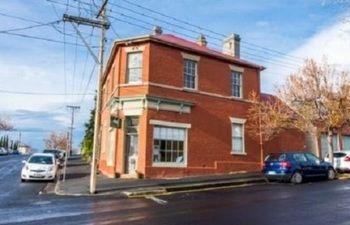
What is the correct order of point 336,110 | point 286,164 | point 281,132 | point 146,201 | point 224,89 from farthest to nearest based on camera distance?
point 281,132, point 224,89, point 336,110, point 286,164, point 146,201

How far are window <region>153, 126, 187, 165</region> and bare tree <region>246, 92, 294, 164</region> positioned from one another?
19.4ft

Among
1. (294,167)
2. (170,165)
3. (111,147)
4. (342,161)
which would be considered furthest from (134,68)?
(342,161)

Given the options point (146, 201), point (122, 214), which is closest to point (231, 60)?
point (146, 201)

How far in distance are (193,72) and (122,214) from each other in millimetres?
16075

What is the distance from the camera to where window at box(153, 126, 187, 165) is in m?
25.1

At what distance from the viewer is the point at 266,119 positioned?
96.1 ft

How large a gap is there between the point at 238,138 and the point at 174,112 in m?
5.64

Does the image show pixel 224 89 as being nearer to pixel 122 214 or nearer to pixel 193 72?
pixel 193 72

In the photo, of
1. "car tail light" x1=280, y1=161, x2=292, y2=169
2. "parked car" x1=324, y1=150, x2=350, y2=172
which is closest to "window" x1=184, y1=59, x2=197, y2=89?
"car tail light" x1=280, y1=161, x2=292, y2=169

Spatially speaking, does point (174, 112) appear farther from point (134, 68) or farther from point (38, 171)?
point (38, 171)

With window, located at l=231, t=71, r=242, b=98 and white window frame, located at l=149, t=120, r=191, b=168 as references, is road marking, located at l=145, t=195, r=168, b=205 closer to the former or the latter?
white window frame, located at l=149, t=120, r=191, b=168

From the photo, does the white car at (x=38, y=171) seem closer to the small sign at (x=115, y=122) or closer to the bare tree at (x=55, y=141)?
the small sign at (x=115, y=122)

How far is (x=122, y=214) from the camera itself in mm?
12633

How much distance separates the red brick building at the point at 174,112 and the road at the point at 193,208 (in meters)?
6.84
